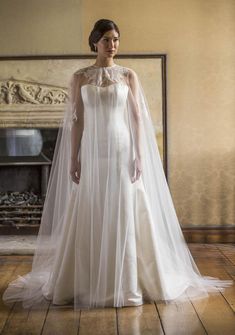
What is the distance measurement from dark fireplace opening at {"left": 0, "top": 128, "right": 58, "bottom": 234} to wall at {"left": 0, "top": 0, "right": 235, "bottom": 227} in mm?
772

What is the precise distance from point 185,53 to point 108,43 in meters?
2.00

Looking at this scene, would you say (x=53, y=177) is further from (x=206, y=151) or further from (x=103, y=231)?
(x=206, y=151)

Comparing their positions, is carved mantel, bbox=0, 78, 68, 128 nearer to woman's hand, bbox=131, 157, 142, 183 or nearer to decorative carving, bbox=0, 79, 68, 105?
decorative carving, bbox=0, 79, 68, 105

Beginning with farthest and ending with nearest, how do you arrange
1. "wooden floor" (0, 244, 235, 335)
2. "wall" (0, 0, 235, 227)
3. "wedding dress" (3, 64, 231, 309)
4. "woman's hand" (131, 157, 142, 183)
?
"wall" (0, 0, 235, 227)
"woman's hand" (131, 157, 142, 183)
"wedding dress" (3, 64, 231, 309)
"wooden floor" (0, 244, 235, 335)

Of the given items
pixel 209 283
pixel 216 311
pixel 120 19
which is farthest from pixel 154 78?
pixel 216 311

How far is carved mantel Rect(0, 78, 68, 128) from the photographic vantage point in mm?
4777

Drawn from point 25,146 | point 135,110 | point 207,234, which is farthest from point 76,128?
point 207,234

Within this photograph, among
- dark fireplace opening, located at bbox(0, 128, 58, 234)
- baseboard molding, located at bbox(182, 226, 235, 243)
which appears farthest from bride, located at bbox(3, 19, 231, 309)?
dark fireplace opening, located at bbox(0, 128, 58, 234)

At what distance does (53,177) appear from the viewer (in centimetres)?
322

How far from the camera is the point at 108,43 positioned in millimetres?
2887

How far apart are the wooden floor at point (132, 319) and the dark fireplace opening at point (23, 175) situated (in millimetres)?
1981

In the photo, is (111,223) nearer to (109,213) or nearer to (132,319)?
(109,213)

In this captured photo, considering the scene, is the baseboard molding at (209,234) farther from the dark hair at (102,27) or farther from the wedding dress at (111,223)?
the dark hair at (102,27)

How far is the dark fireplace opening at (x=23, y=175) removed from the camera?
4.84 m
